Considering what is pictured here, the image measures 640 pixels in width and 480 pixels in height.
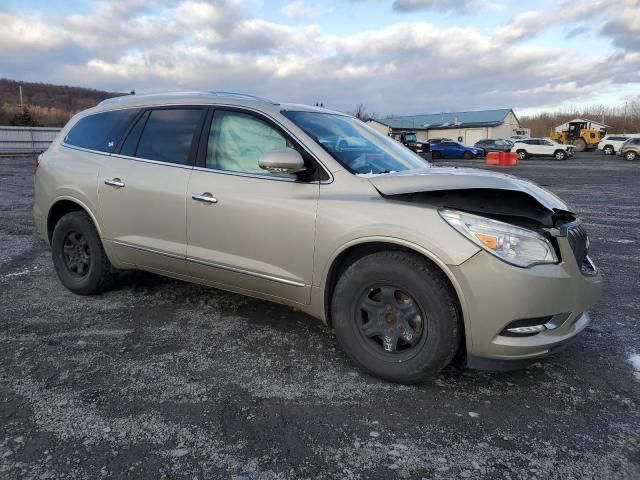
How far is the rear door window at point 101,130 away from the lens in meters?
4.44

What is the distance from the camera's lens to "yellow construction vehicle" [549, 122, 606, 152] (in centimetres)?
5372

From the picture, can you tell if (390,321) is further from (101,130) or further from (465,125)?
(465,125)

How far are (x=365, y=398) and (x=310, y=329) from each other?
1.13 metres

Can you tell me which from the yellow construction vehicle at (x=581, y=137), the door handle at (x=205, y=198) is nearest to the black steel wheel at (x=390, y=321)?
the door handle at (x=205, y=198)

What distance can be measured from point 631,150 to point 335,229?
41.4 meters

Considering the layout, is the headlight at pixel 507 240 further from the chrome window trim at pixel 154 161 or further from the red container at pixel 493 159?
the red container at pixel 493 159

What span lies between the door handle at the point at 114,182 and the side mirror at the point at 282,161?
156cm

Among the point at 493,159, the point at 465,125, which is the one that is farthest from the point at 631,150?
the point at 465,125

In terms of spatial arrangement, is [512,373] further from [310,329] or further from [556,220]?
[310,329]

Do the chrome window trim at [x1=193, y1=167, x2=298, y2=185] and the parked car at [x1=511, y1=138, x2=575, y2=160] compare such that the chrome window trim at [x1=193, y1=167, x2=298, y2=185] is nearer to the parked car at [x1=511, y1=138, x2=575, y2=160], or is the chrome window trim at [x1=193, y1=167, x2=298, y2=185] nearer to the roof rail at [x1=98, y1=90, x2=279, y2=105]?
the roof rail at [x1=98, y1=90, x2=279, y2=105]

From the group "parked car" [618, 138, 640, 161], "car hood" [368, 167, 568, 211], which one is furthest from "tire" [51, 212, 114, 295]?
"parked car" [618, 138, 640, 161]

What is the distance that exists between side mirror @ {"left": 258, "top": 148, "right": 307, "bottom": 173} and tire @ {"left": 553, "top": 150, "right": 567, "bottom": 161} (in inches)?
1643

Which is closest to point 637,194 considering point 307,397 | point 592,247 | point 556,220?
point 592,247

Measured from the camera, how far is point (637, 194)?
14625 millimetres
